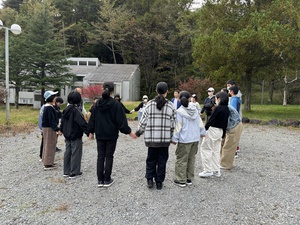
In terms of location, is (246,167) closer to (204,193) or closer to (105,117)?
(204,193)

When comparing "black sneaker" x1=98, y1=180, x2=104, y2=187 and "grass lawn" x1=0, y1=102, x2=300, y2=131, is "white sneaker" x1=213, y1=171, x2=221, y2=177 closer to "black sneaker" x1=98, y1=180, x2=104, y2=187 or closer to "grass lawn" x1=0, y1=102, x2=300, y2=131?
"black sneaker" x1=98, y1=180, x2=104, y2=187

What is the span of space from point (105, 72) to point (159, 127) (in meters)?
22.4

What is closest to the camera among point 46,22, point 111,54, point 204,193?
point 204,193

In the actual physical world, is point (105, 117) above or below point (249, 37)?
below

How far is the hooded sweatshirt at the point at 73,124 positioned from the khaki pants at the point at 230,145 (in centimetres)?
286

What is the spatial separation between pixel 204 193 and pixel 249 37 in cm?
1144

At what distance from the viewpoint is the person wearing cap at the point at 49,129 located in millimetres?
4895

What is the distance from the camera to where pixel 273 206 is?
3525 mm

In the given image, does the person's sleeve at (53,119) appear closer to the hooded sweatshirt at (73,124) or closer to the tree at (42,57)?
the hooded sweatshirt at (73,124)

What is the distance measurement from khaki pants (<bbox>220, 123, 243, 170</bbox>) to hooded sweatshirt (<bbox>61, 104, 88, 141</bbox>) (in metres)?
2.86

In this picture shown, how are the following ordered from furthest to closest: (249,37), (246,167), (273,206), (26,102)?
1. (26,102)
2. (249,37)
3. (246,167)
4. (273,206)

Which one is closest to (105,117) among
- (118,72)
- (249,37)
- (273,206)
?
(273,206)

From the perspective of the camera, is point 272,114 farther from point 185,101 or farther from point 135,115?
point 185,101

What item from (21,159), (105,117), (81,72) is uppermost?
(81,72)
